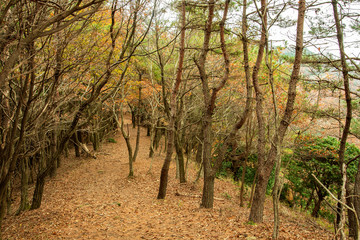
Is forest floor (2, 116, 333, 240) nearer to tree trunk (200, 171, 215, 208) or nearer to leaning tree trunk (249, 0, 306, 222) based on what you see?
tree trunk (200, 171, 215, 208)

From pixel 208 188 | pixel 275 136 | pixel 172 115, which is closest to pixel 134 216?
pixel 208 188

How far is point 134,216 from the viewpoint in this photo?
7.43 meters

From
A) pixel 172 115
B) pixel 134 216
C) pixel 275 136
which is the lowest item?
pixel 134 216

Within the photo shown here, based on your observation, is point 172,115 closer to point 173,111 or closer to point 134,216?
point 173,111

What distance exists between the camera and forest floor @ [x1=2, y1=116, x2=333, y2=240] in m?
5.71

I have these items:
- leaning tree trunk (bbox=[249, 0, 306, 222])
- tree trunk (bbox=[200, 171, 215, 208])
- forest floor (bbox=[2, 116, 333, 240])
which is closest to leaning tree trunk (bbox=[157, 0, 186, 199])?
forest floor (bbox=[2, 116, 333, 240])

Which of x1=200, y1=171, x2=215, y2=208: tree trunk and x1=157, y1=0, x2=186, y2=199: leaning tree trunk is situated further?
x1=157, y1=0, x2=186, y2=199: leaning tree trunk

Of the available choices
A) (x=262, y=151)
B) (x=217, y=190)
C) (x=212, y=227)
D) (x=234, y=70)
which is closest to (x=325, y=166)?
(x=217, y=190)

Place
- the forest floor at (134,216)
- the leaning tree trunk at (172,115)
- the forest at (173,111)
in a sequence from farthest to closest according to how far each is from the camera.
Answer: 1. the leaning tree trunk at (172,115)
2. the forest floor at (134,216)
3. the forest at (173,111)

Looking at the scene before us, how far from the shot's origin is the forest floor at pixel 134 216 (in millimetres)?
5715

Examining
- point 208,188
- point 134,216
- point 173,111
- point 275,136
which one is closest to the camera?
point 275,136

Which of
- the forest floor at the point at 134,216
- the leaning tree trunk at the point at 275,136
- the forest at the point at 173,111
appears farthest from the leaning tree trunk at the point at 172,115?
the leaning tree trunk at the point at 275,136

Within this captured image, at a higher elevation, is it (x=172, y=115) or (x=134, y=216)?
(x=172, y=115)

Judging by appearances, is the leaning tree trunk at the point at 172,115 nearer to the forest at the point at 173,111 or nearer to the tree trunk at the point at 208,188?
the forest at the point at 173,111
